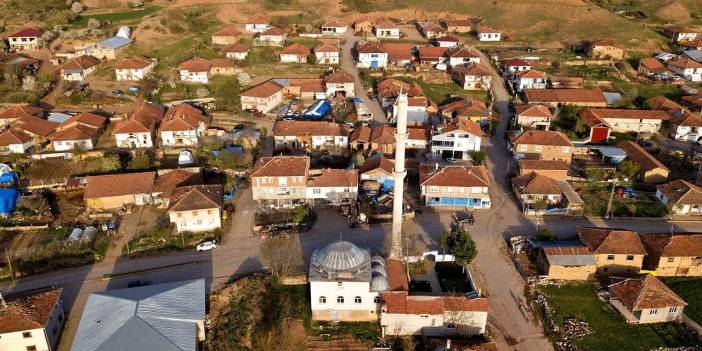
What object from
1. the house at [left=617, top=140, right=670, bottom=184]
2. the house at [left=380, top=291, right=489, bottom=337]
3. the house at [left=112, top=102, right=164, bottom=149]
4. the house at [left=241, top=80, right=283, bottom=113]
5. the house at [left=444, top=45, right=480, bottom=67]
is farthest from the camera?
the house at [left=444, top=45, right=480, bottom=67]

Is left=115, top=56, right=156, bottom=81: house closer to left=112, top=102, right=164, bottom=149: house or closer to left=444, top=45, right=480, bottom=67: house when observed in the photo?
left=112, top=102, right=164, bottom=149: house

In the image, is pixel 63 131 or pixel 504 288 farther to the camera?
pixel 63 131

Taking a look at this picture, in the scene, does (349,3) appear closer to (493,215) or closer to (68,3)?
(68,3)

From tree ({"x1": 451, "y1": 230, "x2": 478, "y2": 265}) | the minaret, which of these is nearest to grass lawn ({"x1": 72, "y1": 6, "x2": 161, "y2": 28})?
the minaret

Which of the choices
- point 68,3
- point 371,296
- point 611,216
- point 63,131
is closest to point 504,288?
point 371,296

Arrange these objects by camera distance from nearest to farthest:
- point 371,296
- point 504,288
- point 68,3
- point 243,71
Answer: point 371,296 < point 504,288 < point 243,71 < point 68,3

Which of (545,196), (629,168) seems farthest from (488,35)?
(545,196)

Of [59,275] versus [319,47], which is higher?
[319,47]
